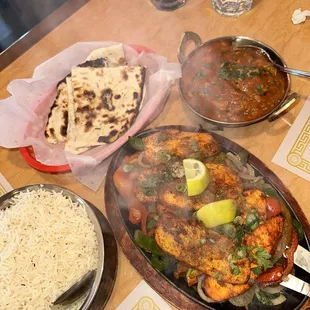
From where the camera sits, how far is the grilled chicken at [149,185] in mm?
2453

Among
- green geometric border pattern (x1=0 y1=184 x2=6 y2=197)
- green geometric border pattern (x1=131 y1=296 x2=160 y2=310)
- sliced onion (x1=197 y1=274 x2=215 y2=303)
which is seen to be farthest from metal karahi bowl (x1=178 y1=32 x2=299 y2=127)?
green geometric border pattern (x1=0 y1=184 x2=6 y2=197)

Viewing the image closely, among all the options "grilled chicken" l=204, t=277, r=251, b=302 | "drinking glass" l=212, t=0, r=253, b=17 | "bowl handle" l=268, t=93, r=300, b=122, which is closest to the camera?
"grilled chicken" l=204, t=277, r=251, b=302

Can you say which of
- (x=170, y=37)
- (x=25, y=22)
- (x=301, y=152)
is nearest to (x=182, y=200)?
(x=301, y=152)

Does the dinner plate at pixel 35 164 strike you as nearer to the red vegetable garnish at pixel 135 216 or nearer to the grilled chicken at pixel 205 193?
the red vegetable garnish at pixel 135 216

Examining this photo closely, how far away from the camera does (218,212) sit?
87.3 inches

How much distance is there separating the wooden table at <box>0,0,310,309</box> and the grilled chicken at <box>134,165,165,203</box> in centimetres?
45

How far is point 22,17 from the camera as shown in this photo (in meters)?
3.69

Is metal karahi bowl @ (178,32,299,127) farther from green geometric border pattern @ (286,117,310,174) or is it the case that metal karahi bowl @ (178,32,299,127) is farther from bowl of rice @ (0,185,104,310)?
bowl of rice @ (0,185,104,310)

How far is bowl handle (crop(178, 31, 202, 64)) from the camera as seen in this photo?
10.2 feet

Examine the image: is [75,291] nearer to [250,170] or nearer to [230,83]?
[250,170]

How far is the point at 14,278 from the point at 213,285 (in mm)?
1174

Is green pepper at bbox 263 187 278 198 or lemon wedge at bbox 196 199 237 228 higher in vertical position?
lemon wedge at bbox 196 199 237 228

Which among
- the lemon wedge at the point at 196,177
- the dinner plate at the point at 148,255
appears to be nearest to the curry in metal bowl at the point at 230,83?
the dinner plate at the point at 148,255

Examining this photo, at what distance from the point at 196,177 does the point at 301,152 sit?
933 millimetres
